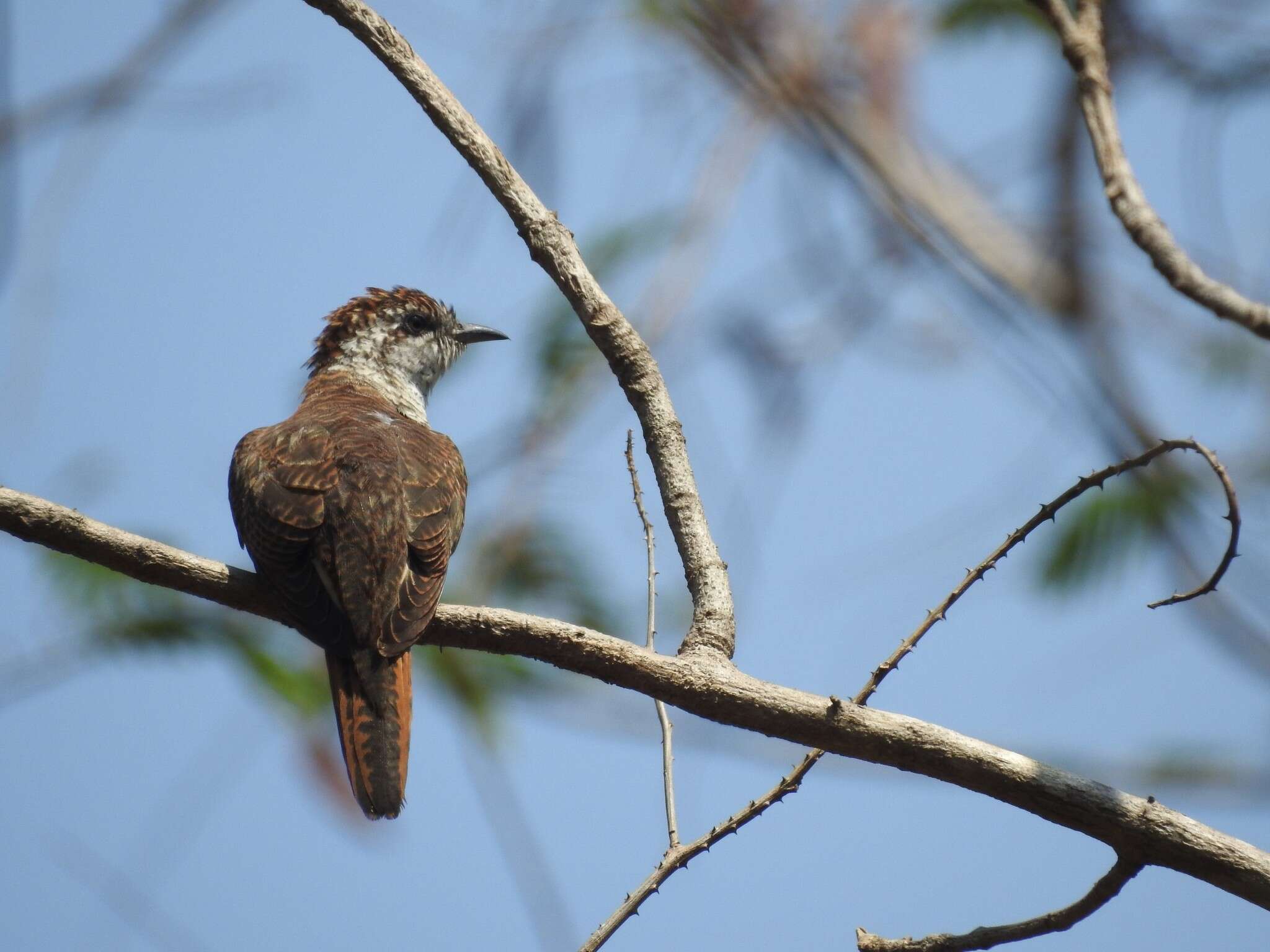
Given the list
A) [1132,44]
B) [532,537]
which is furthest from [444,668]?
[1132,44]

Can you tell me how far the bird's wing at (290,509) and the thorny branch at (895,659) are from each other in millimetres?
1351

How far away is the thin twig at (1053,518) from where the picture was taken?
252 cm

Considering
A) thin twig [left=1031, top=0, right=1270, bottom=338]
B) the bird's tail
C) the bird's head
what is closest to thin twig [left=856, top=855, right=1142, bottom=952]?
thin twig [left=1031, top=0, right=1270, bottom=338]

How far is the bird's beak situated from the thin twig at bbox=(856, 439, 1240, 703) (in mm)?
4174

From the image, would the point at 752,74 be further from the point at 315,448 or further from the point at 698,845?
the point at 698,845

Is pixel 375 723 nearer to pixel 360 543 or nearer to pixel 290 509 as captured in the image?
pixel 360 543

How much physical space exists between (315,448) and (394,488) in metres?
0.37

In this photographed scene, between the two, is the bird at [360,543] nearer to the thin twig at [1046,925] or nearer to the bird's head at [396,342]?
the bird's head at [396,342]

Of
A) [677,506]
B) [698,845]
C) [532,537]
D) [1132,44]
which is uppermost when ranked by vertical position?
[1132,44]

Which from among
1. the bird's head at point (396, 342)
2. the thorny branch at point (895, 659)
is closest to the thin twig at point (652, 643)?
the thorny branch at point (895, 659)

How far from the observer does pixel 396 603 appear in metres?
3.55

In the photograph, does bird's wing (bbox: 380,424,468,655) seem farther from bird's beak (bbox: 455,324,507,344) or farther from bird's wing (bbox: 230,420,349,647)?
bird's beak (bbox: 455,324,507,344)

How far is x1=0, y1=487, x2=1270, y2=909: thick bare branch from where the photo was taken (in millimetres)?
2494

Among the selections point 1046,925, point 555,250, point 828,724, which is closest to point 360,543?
point 555,250
